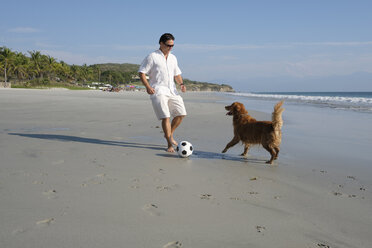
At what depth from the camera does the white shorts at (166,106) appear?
5086 millimetres

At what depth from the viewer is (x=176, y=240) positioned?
1988mm

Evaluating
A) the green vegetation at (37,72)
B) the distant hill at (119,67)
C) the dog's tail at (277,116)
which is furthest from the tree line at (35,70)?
the distant hill at (119,67)

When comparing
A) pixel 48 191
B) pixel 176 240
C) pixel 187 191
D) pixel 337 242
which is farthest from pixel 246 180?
pixel 48 191

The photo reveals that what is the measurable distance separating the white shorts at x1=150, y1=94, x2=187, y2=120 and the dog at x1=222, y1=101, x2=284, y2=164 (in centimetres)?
95

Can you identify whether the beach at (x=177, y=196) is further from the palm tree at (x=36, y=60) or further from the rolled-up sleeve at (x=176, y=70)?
the palm tree at (x=36, y=60)

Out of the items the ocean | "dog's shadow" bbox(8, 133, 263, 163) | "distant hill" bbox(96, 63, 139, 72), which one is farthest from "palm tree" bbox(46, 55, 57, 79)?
"distant hill" bbox(96, 63, 139, 72)

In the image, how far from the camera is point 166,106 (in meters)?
5.15

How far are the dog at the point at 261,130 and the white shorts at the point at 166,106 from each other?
37.5 inches

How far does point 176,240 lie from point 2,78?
2685 inches

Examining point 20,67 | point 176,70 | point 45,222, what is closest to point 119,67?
point 20,67

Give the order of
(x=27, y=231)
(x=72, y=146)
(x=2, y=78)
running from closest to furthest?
1. (x=27, y=231)
2. (x=72, y=146)
3. (x=2, y=78)

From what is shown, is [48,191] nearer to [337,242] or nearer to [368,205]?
[337,242]

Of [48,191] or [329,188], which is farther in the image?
[329,188]

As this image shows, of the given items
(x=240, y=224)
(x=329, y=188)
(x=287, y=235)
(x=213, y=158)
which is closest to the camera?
(x=287, y=235)
